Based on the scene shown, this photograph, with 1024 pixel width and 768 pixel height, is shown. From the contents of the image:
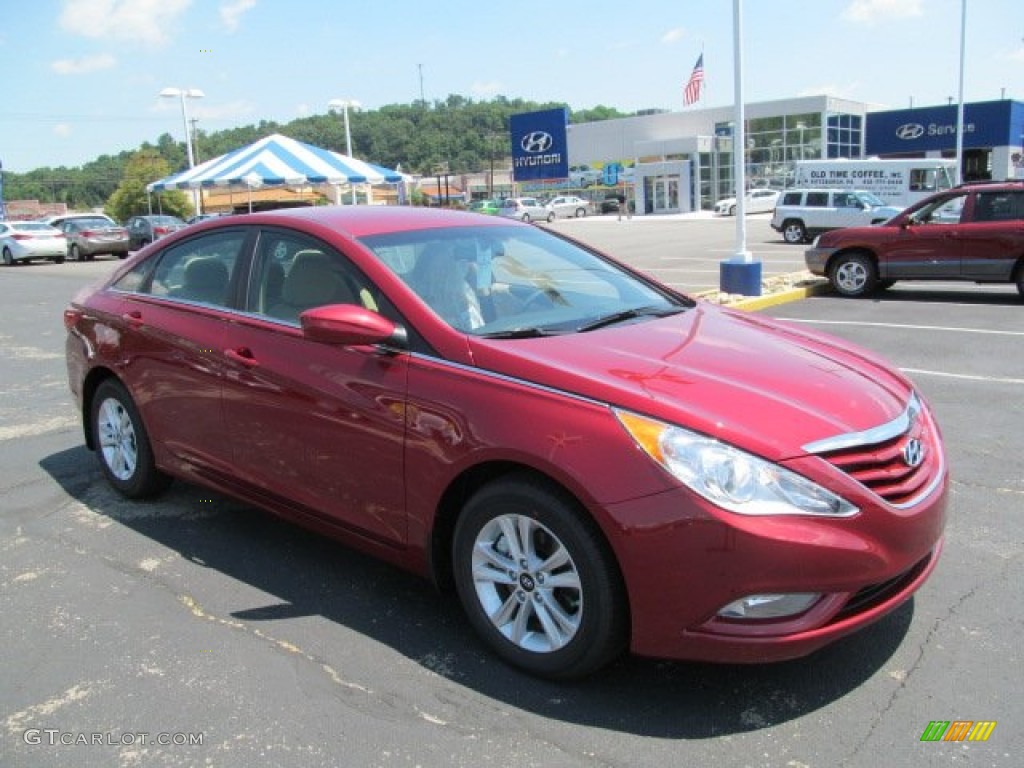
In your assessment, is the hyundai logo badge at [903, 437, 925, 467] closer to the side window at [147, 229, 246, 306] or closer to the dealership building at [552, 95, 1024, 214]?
the side window at [147, 229, 246, 306]

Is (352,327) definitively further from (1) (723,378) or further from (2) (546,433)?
(1) (723,378)

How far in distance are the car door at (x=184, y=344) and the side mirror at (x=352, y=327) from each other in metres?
0.91

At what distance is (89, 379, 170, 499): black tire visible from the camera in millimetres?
4691

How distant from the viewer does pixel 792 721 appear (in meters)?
2.73

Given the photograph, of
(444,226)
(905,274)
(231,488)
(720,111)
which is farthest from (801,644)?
(720,111)

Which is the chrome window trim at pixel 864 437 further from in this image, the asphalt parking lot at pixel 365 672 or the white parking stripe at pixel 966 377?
the white parking stripe at pixel 966 377

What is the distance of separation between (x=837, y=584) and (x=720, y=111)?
209 ft

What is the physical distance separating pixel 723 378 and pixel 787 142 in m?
59.3

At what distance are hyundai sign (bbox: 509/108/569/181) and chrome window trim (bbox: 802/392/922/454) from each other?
48800mm

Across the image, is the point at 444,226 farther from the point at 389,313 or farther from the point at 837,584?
the point at 837,584

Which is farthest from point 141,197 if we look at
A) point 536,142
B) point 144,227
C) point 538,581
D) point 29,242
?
point 538,581

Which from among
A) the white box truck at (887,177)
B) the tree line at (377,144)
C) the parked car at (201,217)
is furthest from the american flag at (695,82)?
the tree line at (377,144)

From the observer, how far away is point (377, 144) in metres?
99.4

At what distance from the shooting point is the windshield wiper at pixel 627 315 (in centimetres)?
352
